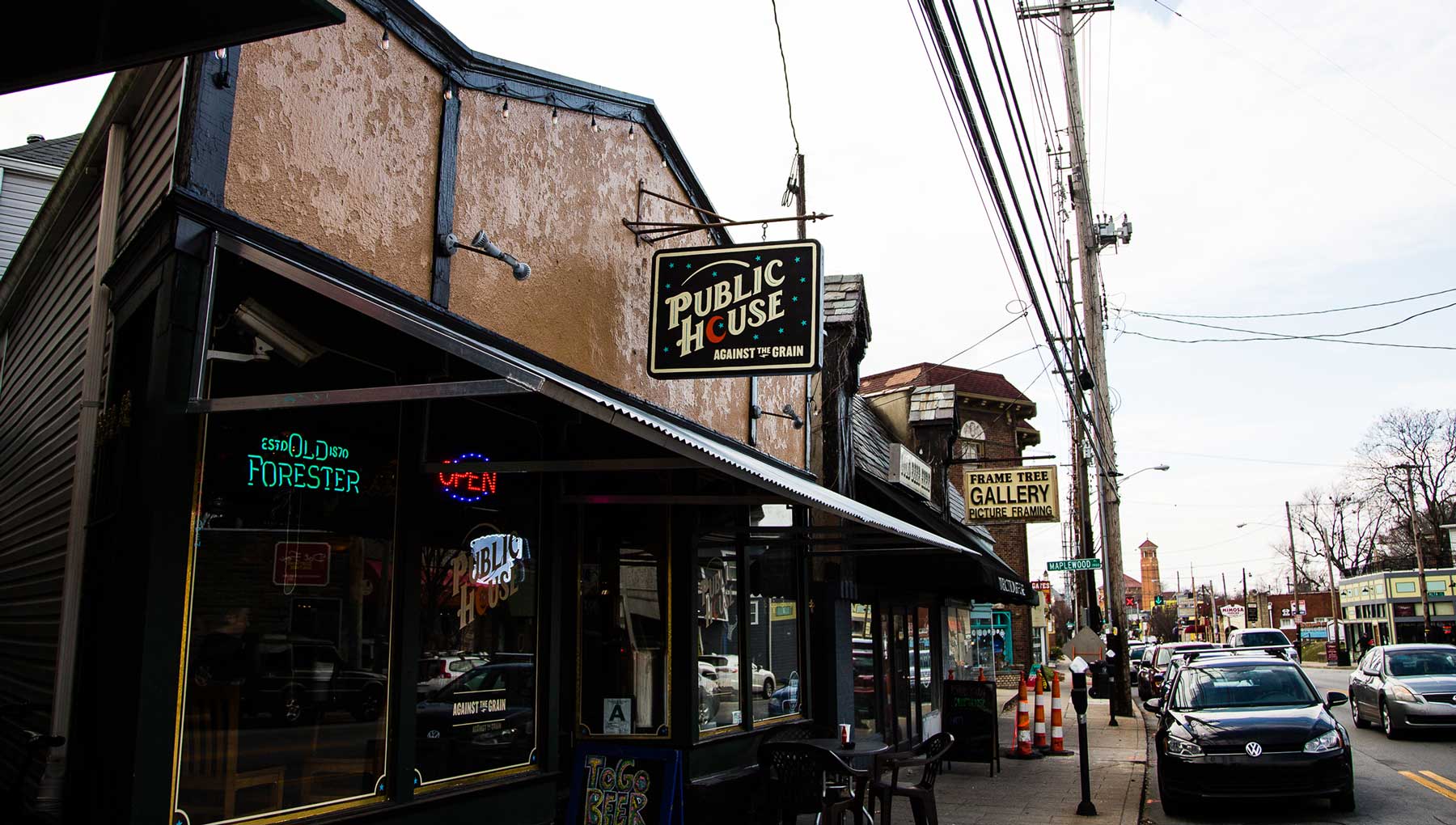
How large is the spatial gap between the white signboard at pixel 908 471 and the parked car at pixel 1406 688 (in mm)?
8340

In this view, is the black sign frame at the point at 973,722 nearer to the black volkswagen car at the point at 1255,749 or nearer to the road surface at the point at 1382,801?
the road surface at the point at 1382,801

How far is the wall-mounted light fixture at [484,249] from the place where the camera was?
678cm

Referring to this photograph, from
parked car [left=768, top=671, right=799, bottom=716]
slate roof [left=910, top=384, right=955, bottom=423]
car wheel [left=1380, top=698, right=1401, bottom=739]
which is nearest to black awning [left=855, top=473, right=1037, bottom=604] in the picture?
parked car [left=768, top=671, right=799, bottom=716]

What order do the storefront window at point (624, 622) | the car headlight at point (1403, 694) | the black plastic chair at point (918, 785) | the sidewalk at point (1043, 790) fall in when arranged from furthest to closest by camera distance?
the car headlight at point (1403, 694) < the sidewalk at point (1043, 790) < the storefront window at point (624, 622) < the black plastic chair at point (918, 785)

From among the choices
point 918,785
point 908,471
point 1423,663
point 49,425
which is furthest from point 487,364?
point 1423,663

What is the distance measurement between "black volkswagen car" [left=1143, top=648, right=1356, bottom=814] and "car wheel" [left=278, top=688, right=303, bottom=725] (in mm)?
8247

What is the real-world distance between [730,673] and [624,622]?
1881mm

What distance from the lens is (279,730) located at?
18.0 ft

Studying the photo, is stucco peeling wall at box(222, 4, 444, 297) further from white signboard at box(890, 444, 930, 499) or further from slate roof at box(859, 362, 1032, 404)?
slate roof at box(859, 362, 1032, 404)

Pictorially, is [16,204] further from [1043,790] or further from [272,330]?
[1043,790]

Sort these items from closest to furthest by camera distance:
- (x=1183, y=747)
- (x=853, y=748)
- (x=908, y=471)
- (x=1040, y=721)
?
(x=853, y=748)
(x=1183, y=747)
(x=908, y=471)
(x=1040, y=721)

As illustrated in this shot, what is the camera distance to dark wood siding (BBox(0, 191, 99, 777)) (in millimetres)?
6223

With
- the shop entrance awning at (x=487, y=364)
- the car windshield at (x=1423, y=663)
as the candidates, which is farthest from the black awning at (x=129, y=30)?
the car windshield at (x=1423, y=663)

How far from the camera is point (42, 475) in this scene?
7047 millimetres
